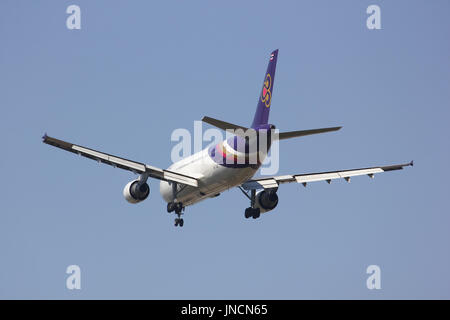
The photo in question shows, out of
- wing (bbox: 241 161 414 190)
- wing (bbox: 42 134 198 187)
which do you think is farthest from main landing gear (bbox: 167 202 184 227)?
wing (bbox: 241 161 414 190)

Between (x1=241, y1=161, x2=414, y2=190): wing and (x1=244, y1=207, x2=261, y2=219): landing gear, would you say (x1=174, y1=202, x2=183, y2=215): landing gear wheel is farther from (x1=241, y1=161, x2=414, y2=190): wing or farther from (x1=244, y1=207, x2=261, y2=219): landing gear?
(x1=241, y1=161, x2=414, y2=190): wing

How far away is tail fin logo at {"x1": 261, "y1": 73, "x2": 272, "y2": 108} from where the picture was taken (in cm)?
5303

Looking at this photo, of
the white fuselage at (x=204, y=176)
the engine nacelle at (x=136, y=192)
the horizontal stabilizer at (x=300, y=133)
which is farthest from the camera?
the engine nacelle at (x=136, y=192)

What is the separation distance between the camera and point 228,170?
52875 mm

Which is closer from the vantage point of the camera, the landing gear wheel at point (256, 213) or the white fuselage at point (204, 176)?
the white fuselage at point (204, 176)

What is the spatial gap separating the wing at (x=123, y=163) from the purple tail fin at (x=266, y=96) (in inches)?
251

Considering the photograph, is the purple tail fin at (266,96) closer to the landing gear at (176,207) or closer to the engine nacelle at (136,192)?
the landing gear at (176,207)

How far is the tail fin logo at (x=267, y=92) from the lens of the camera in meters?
53.0

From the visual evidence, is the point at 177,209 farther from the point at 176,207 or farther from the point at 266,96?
the point at 266,96

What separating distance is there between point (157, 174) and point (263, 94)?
8.59 meters

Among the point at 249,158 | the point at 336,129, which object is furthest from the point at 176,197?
the point at 336,129

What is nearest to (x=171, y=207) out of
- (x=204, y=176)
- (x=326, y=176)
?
(x=204, y=176)

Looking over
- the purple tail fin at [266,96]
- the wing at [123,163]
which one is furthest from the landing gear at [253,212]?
the purple tail fin at [266,96]

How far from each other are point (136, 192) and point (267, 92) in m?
10.6
